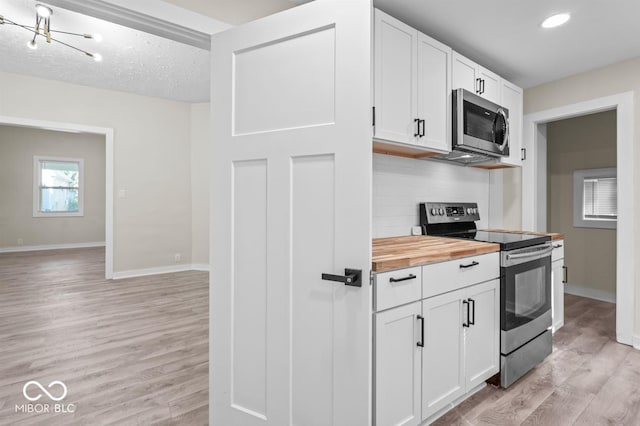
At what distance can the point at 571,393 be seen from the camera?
219 centimetres

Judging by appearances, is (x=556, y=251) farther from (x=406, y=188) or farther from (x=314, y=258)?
(x=314, y=258)

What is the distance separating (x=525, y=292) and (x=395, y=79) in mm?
1675

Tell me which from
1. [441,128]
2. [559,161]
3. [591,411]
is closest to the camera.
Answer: [591,411]

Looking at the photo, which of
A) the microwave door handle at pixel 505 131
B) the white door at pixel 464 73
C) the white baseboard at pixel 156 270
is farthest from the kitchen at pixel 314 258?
the white baseboard at pixel 156 270

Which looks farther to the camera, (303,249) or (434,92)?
(434,92)

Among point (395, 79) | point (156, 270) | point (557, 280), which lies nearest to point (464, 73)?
point (395, 79)

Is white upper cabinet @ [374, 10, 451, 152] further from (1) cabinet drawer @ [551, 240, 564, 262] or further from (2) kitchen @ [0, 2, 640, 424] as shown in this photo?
(1) cabinet drawer @ [551, 240, 564, 262]

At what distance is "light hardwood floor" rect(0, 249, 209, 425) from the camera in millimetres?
1977

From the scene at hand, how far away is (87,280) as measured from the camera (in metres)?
5.10

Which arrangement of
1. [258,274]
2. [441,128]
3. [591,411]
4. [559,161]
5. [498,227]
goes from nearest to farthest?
[258,274]
[591,411]
[441,128]
[498,227]
[559,161]

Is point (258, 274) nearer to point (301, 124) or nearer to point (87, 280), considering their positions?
point (301, 124)

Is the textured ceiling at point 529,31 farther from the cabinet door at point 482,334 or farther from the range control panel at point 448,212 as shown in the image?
the cabinet door at point 482,334

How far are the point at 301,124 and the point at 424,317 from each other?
1.11 metres

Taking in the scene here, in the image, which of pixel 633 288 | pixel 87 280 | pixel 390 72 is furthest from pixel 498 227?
pixel 87 280
